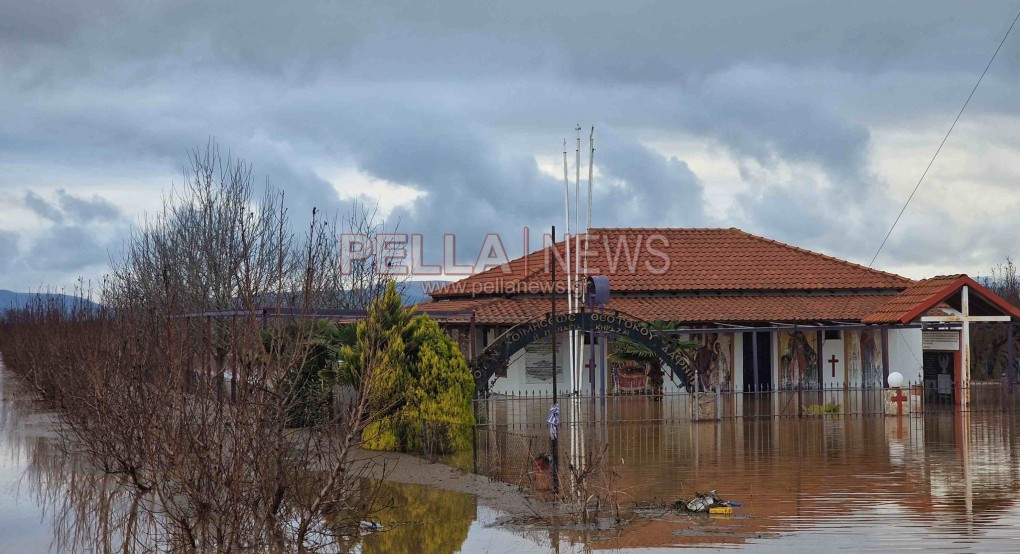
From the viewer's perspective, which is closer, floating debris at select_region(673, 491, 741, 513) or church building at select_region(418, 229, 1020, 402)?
floating debris at select_region(673, 491, 741, 513)

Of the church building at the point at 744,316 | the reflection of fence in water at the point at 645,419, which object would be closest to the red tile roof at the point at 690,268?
the church building at the point at 744,316

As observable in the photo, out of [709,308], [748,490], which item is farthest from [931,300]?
[748,490]

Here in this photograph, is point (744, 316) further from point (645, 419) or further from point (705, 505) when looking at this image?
point (705, 505)

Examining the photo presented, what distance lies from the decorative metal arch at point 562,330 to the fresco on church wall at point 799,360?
8.96 metres

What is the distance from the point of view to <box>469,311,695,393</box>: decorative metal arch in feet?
79.3

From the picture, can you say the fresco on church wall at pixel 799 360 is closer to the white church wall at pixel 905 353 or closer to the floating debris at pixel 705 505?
the white church wall at pixel 905 353

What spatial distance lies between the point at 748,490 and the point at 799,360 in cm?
1922

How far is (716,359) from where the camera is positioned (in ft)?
115

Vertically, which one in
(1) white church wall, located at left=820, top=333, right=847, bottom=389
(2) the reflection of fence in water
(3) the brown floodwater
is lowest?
(3) the brown floodwater

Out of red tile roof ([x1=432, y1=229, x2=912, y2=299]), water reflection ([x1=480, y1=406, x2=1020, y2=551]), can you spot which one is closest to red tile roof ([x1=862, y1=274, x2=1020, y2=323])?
water reflection ([x1=480, y1=406, x2=1020, y2=551])

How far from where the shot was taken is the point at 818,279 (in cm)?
3772

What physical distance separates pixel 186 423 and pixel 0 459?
Result: 12.3 m

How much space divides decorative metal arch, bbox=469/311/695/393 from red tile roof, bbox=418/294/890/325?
683cm

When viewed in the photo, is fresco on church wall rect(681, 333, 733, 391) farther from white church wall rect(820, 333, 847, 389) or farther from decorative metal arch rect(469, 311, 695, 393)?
decorative metal arch rect(469, 311, 695, 393)
